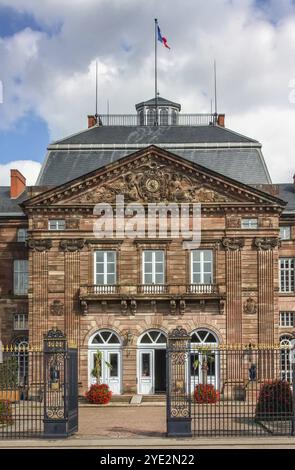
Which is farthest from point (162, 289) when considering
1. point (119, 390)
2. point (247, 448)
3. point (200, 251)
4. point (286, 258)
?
point (247, 448)

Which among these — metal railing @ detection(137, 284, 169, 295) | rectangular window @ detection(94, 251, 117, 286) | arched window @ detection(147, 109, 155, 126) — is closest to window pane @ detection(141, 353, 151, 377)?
metal railing @ detection(137, 284, 169, 295)

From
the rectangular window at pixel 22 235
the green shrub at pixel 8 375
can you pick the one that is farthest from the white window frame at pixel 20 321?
the green shrub at pixel 8 375

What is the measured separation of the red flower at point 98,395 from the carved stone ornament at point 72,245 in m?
7.23

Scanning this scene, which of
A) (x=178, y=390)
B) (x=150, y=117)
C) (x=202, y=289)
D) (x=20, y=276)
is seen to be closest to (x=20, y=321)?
(x=20, y=276)

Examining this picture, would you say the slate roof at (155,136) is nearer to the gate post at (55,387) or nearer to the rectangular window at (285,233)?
the rectangular window at (285,233)

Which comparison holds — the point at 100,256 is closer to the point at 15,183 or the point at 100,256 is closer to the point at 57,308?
the point at 57,308

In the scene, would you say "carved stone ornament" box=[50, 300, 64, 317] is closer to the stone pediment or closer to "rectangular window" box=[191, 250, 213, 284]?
the stone pediment

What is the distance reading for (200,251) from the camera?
1769 inches

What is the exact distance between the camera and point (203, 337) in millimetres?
44531

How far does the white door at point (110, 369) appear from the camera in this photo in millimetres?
44000

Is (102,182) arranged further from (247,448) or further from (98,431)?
(247,448)

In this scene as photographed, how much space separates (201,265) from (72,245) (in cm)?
679

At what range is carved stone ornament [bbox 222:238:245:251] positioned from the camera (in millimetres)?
44569
